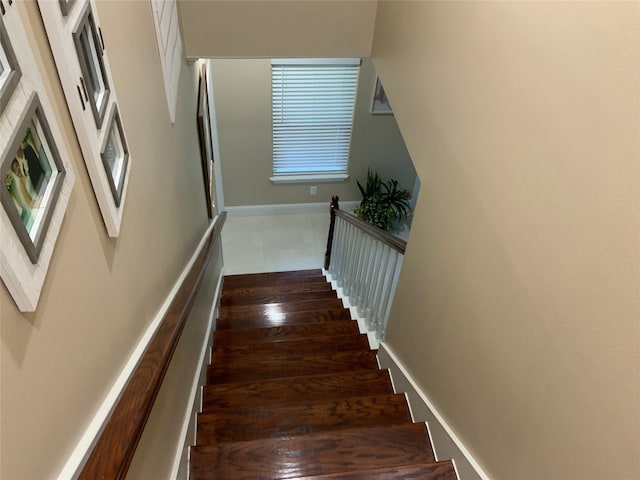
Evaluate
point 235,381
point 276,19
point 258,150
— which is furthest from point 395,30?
point 258,150

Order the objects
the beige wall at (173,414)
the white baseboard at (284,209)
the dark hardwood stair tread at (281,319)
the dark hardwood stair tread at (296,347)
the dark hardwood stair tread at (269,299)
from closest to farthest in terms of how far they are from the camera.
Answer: the beige wall at (173,414), the dark hardwood stair tread at (296,347), the dark hardwood stair tread at (281,319), the dark hardwood stair tread at (269,299), the white baseboard at (284,209)

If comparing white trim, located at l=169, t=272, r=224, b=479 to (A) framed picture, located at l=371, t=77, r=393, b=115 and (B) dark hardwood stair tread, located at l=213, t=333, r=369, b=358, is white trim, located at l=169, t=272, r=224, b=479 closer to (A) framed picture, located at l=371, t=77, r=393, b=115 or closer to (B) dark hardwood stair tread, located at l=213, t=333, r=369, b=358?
(B) dark hardwood stair tread, located at l=213, t=333, r=369, b=358

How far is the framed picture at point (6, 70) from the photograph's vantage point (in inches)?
23.8

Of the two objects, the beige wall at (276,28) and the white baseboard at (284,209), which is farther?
the white baseboard at (284,209)

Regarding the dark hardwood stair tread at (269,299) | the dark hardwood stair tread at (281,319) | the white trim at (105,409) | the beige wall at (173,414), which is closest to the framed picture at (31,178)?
the white trim at (105,409)

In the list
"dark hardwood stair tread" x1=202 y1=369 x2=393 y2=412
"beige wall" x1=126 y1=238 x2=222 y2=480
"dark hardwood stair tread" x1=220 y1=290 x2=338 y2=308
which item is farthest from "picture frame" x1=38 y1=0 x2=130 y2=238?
"dark hardwood stair tread" x1=220 y1=290 x2=338 y2=308

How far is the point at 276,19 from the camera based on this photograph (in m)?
2.29

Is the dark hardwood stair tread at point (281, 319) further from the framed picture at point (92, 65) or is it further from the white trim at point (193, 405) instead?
the framed picture at point (92, 65)

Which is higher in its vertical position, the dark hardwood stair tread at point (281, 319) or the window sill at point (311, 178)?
the window sill at point (311, 178)

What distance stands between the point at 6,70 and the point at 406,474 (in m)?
1.75

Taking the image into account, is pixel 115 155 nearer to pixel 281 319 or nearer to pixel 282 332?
pixel 282 332

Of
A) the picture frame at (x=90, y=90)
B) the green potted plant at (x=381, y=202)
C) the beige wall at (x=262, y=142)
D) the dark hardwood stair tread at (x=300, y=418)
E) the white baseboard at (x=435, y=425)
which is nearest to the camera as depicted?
the picture frame at (x=90, y=90)

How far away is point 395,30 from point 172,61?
1117mm

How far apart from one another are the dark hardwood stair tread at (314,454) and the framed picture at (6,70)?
1549 mm
